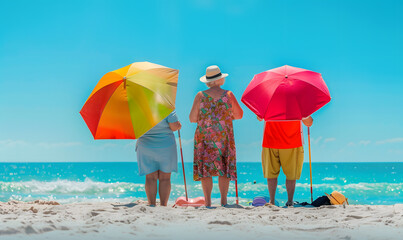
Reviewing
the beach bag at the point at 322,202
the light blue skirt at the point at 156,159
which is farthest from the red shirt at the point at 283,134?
the light blue skirt at the point at 156,159

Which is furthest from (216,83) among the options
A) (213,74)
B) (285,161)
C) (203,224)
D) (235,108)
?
(203,224)

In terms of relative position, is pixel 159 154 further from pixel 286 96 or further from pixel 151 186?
pixel 286 96

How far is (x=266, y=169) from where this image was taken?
530 centimetres

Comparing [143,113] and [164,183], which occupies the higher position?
[143,113]

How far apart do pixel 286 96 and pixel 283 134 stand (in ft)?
1.81

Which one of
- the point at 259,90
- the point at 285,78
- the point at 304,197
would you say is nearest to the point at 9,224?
the point at 259,90

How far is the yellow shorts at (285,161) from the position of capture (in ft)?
17.2

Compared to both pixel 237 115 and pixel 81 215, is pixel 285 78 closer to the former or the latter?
pixel 237 115

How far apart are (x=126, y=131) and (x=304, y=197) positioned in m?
15.7

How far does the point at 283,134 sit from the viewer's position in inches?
205

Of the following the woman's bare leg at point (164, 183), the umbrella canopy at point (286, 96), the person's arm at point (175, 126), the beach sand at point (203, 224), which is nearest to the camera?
the beach sand at point (203, 224)

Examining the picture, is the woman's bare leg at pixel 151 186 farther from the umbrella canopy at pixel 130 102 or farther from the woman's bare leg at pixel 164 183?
the umbrella canopy at pixel 130 102

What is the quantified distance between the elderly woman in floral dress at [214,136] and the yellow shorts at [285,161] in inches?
19.2

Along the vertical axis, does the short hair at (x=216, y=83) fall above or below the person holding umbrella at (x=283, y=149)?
above
